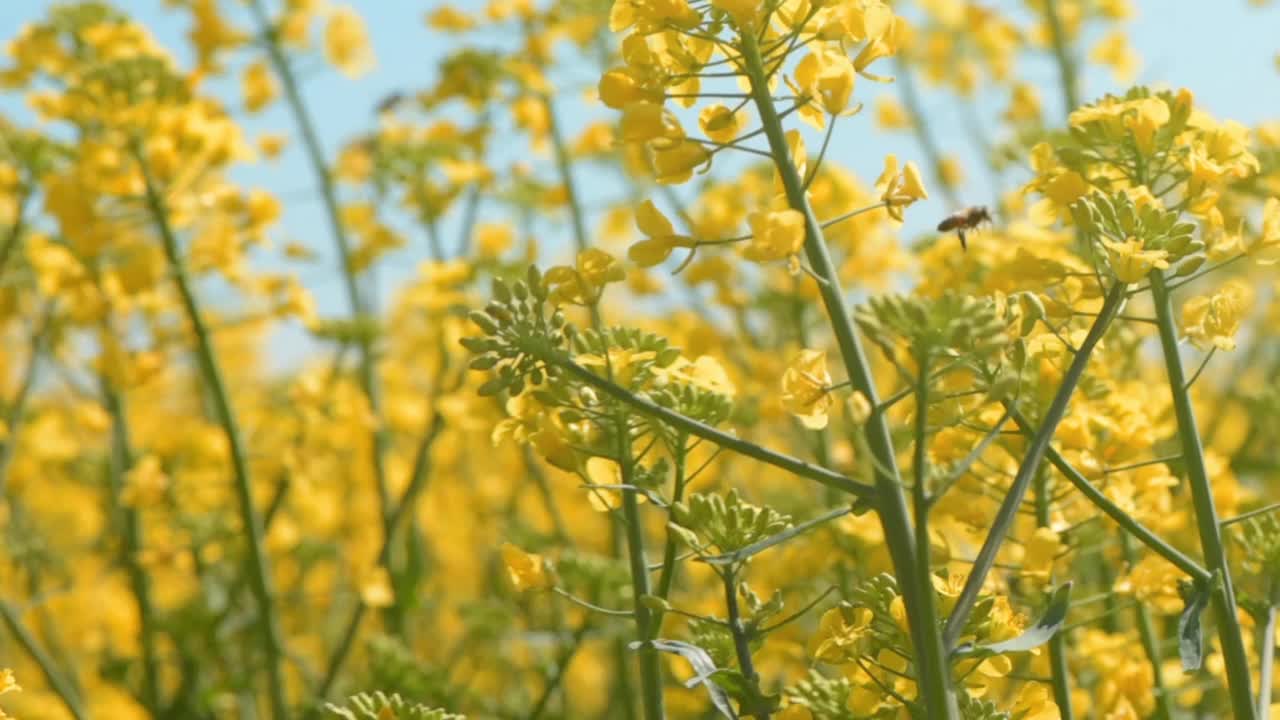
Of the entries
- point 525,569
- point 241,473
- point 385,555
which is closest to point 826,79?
point 525,569

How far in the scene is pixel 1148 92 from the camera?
211 cm

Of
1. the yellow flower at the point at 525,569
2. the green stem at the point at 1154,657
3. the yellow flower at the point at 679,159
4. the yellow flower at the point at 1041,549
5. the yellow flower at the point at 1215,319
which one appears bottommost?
the green stem at the point at 1154,657

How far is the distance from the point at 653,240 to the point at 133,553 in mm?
3018

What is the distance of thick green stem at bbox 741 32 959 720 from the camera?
148 centimetres

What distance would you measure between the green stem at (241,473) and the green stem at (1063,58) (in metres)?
3.07

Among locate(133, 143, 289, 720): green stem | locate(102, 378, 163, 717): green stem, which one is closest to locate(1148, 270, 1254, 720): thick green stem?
locate(133, 143, 289, 720): green stem

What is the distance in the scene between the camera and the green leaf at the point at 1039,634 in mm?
1495

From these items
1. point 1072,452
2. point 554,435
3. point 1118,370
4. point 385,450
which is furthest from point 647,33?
point 385,450

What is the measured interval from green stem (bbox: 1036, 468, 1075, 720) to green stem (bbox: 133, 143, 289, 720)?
1.94 m

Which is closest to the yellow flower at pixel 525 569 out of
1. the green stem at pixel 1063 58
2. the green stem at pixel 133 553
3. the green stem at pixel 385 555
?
the green stem at pixel 385 555

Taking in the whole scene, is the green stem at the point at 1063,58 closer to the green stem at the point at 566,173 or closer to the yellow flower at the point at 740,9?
the green stem at the point at 566,173

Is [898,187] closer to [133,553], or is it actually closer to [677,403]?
[677,403]

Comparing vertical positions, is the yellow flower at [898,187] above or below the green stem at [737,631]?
above

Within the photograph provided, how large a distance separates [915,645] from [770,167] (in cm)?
292
